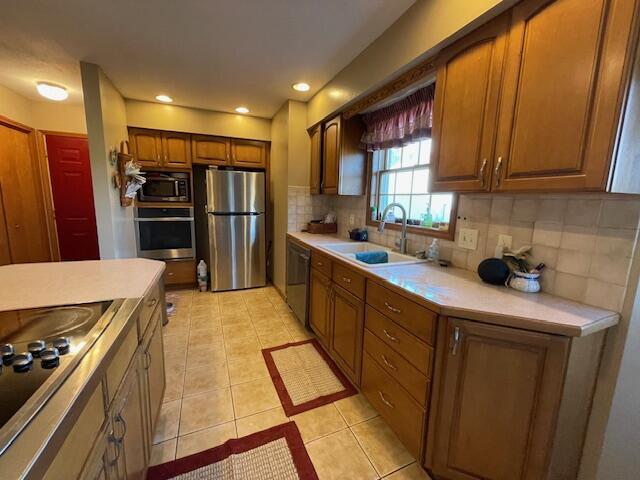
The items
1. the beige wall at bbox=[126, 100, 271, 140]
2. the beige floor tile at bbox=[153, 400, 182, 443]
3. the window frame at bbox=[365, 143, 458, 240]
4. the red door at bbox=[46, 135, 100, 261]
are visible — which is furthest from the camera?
the red door at bbox=[46, 135, 100, 261]

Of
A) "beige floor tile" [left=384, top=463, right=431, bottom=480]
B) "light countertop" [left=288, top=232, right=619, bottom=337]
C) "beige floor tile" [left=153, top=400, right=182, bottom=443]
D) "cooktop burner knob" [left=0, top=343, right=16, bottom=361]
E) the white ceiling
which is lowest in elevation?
"beige floor tile" [left=153, top=400, right=182, bottom=443]

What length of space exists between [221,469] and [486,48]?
234 cm

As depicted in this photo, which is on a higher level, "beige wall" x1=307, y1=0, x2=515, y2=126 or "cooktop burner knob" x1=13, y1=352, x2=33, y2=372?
"beige wall" x1=307, y1=0, x2=515, y2=126

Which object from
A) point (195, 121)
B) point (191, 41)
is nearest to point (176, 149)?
point (195, 121)

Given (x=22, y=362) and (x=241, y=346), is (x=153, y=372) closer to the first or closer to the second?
(x=22, y=362)

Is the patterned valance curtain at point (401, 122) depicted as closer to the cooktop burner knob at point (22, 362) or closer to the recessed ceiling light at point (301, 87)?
the recessed ceiling light at point (301, 87)

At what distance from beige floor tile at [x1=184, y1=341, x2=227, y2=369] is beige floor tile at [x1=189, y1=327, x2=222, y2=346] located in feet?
0.19

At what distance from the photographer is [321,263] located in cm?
221

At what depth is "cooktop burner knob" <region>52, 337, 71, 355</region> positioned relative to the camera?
723 mm

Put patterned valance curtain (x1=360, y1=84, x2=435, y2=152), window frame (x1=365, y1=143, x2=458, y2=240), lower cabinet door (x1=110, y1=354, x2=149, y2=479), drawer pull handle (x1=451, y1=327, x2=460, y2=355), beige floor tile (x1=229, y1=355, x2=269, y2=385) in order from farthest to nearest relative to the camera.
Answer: beige floor tile (x1=229, y1=355, x2=269, y2=385) → patterned valance curtain (x1=360, y1=84, x2=435, y2=152) → window frame (x1=365, y1=143, x2=458, y2=240) → drawer pull handle (x1=451, y1=327, x2=460, y2=355) → lower cabinet door (x1=110, y1=354, x2=149, y2=479)

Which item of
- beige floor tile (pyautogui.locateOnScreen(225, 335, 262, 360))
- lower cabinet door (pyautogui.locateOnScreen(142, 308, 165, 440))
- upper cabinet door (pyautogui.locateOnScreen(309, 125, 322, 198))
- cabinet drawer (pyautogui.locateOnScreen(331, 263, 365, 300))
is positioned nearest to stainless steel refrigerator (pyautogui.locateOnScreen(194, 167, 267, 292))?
upper cabinet door (pyautogui.locateOnScreen(309, 125, 322, 198))

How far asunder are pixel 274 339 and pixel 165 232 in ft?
7.12

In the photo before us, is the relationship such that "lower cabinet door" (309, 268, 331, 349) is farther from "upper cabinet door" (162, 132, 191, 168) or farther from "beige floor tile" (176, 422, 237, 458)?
"upper cabinet door" (162, 132, 191, 168)

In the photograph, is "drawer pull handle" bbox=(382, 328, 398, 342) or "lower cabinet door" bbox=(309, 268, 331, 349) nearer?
"drawer pull handle" bbox=(382, 328, 398, 342)
